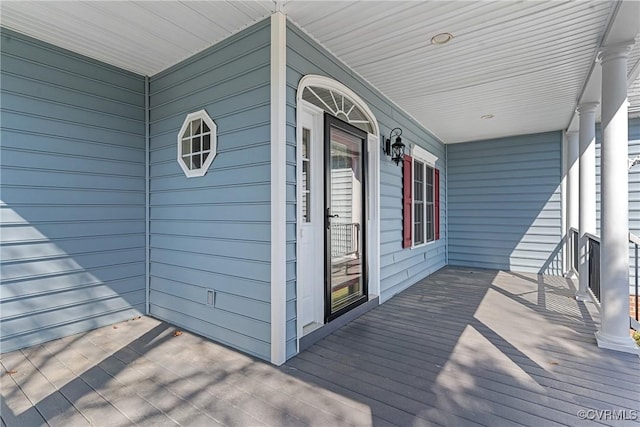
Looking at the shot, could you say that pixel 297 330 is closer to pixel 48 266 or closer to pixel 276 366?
pixel 276 366

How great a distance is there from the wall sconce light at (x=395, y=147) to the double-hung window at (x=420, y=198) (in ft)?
1.21

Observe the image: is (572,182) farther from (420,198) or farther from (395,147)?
(395,147)

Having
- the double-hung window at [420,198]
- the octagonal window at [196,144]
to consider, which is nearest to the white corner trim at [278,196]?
the octagonal window at [196,144]

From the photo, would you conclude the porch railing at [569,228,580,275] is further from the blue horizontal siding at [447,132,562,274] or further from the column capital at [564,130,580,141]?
the column capital at [564,130,580,141]

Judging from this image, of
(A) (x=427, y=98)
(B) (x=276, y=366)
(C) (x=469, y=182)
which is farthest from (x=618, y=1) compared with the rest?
(C) (x=469, y=182)

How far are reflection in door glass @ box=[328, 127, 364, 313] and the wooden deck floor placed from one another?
48 cm

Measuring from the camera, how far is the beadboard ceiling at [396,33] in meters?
2.44

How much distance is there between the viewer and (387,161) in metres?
4.33

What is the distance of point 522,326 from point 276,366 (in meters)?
2.52

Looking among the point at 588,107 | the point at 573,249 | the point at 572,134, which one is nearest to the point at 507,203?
the point at 573,249

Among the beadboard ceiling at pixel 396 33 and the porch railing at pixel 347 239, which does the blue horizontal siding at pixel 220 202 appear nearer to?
the beadboard ceiling at pixel 396 33

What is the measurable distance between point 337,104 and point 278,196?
142 cm

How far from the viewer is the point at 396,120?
15.4 ft

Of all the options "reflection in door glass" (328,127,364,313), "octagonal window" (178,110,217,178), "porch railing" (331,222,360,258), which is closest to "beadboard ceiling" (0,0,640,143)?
"octagonal window" (178,110,217,178)
